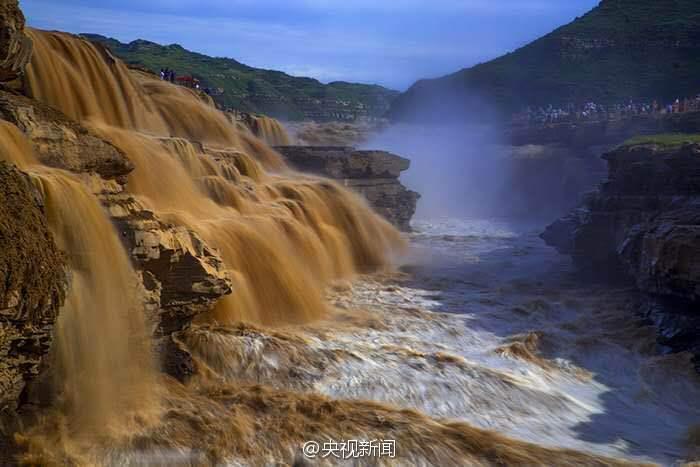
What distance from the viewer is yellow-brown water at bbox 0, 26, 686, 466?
5887 mm

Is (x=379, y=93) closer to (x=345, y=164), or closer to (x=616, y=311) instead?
(x=345, y=164)

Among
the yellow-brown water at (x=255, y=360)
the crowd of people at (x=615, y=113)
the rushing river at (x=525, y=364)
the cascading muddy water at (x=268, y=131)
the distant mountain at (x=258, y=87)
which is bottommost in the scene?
the rushing river at (x=525, y=364)

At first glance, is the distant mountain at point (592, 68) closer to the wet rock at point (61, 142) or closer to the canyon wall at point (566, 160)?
the canyon wall at point (566, 160)

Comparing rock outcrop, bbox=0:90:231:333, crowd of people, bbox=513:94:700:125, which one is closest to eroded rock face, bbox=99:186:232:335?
rock outcrop, bbox=0:90:231:333

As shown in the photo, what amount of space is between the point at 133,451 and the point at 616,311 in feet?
27.2

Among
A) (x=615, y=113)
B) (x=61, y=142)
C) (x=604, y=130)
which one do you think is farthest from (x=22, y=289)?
(x=615, y=113)

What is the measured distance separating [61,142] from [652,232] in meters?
8.17

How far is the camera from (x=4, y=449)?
534 centimetres

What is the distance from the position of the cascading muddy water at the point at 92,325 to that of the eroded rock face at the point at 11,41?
0.84 m

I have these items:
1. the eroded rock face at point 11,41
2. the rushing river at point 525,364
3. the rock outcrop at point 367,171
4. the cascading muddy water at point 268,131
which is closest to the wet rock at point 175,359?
the rushing river at point 525,364

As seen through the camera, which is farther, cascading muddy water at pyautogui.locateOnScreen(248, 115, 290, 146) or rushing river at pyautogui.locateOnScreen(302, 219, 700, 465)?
cascading muddy water at pyautogui.locateOnScreen(248, 115, 290, 146)

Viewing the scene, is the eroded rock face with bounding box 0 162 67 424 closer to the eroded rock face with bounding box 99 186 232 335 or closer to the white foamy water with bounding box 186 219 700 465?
the eroded rock face with bounding box 99 186 232 335

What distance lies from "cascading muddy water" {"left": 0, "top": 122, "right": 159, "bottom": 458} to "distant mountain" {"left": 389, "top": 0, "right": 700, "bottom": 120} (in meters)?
43.9

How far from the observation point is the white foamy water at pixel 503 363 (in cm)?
698
